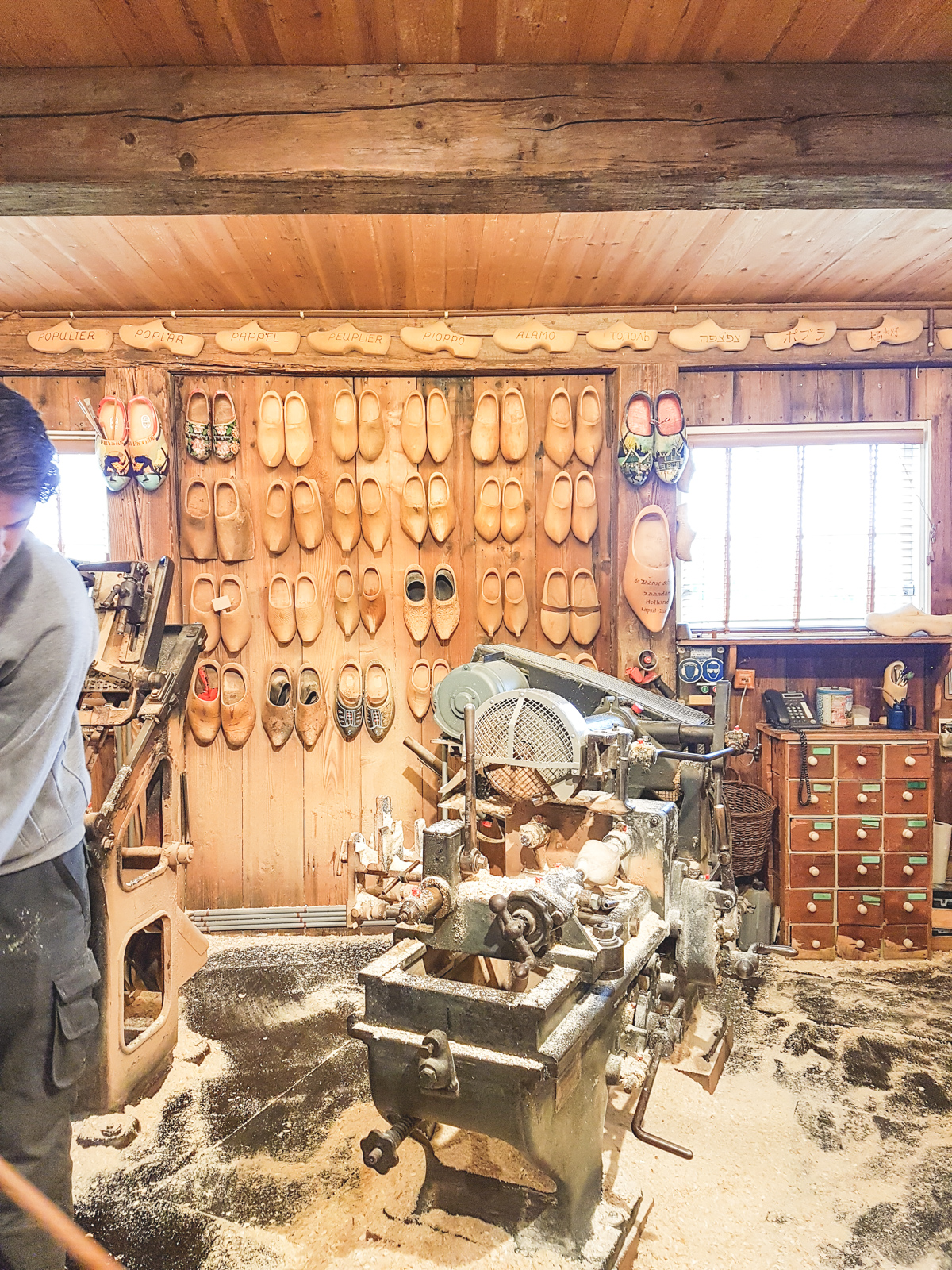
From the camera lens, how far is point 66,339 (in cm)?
405

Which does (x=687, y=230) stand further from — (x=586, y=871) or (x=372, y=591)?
(x=586, y=871)

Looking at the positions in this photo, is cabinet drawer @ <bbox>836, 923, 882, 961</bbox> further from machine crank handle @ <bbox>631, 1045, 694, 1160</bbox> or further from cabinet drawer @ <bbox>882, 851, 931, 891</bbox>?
machine crank handle @ <bbox>631, 1045, 694, 1160</bbox>

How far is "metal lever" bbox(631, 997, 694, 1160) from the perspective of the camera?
2.05 m

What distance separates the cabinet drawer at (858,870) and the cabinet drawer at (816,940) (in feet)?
0.83

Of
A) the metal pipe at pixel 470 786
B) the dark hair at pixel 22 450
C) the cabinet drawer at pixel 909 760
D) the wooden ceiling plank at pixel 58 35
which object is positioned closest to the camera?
the dark hair at pixel 22 450

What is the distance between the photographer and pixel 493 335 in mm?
4121

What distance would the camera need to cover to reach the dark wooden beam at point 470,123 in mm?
2346

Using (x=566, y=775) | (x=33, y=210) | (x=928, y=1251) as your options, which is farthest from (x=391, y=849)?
(x=33, y=210)

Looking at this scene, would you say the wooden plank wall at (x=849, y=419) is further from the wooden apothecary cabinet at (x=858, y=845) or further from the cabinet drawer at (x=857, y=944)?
the cabinet drawer at (x=857, y=944)

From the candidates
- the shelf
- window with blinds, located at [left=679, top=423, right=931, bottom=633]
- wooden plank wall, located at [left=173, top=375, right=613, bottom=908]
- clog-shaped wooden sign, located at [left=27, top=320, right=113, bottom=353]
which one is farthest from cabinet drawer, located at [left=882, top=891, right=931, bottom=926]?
clog-shaped wooden sign, located at [left=27, top=320, right=113, bottom=353]

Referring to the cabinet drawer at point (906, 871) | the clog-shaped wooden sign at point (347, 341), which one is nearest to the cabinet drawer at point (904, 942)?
the cabinet drawer at point (906, 871)

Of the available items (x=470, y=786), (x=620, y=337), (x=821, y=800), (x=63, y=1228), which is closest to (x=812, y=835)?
(x=821, y=800)

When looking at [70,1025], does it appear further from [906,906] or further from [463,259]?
[906,906]

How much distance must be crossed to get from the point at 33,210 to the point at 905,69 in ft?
9.62
